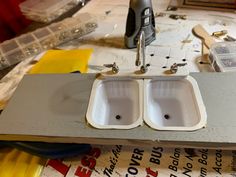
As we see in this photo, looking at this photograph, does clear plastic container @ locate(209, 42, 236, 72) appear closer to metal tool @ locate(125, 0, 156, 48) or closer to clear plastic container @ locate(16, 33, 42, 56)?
metal tool @ locate(125, 0, 156, 48)

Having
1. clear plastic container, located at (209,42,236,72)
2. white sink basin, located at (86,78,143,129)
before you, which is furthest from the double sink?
clear plastic container, located at (209,42,236,72)

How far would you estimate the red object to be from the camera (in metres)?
1.35

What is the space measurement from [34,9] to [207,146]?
1121 millimetres

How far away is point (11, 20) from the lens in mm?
1372

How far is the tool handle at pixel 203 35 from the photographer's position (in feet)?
3.43

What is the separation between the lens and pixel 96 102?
76cm

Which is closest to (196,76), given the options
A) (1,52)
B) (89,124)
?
(89,124)

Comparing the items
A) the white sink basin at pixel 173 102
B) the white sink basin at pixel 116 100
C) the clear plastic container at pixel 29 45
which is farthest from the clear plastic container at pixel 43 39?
the white sink basin at pixel 173 102

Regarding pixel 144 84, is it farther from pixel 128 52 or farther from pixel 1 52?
pixel 1 52

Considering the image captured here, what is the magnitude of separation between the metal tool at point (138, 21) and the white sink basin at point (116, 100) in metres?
0.31

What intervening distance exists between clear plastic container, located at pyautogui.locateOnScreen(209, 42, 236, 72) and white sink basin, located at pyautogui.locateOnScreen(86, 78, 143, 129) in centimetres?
31

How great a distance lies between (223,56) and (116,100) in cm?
42

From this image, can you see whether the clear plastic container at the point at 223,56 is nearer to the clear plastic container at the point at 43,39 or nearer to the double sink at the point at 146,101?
the double sink at the point at 146,101

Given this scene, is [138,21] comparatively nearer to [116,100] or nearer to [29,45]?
[116,100]
